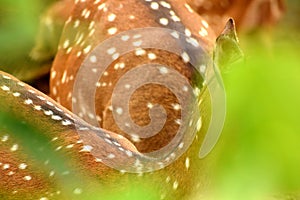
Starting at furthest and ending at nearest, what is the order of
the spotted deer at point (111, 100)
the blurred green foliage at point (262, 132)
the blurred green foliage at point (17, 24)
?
the spotted deer at point (111, 100) → the blurred green foliage at point (17, 24) → the blurred green foliage at point (262, 132)

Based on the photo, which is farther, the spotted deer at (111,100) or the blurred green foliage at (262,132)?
the spotted deer at (111,100)

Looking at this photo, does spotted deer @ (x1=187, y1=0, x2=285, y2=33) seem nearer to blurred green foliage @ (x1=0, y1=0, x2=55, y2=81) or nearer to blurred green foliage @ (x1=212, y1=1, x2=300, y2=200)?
blurred green foliage @ (x1=0, y1=0, x2=55, y2=81)

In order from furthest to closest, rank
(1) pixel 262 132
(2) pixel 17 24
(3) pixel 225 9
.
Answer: (3) pixel 225 9
(2) pixel 17 24
(1) pixel 262 132

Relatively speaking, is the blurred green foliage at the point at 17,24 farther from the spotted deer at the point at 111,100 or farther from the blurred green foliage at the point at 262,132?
the spotted deer at the point at 111,100

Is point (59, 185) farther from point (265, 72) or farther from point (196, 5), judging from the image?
point (196, 5)

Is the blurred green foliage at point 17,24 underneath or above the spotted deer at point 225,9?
above

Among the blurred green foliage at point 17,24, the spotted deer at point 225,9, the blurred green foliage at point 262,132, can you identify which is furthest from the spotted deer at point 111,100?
the blurred green foliage at point 262,132

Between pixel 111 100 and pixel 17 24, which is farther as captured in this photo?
pixel 111 100

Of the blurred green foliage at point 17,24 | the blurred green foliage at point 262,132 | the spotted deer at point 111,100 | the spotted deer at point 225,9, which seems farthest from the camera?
the spotted deer at point 225,9

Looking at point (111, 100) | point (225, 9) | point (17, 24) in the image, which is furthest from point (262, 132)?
point (225, 9)

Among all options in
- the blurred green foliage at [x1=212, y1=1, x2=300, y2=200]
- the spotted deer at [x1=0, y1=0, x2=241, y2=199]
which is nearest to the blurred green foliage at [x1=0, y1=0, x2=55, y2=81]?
the blurred green foliage at [x1=212, y1=1, x2=300, y2=200]

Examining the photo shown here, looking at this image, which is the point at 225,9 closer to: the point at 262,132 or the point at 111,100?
the point at 111,100
